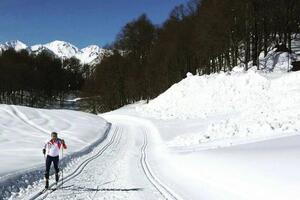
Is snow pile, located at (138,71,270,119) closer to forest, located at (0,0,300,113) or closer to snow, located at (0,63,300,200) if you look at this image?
snow, located at (0,63,300,200)

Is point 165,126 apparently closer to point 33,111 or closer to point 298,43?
point 33,111

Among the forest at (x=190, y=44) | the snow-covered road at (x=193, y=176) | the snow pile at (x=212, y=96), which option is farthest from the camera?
the forest at (x=190, y=44)

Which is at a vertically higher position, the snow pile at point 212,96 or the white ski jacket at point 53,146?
the snow pile at point 212,96

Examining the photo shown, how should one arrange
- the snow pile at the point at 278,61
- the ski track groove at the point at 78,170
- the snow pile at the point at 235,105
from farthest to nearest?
the snow pile at the point at 278,61, the snow pile at the point at 235,105, the ski track groove at the point at 78,170

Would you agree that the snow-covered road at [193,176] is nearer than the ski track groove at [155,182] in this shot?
Yes

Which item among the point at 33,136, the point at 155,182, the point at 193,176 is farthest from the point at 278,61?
the point at 155,182

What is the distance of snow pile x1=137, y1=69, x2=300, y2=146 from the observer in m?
24.4

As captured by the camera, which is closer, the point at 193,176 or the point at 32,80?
the point at 193,176

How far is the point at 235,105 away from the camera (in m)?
43.9

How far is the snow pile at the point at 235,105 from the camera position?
2438cm

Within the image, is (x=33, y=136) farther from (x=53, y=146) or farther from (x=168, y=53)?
(x=168, y=53)

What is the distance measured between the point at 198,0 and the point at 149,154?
46.6 meters

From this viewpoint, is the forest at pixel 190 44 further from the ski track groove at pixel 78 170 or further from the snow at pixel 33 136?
the ski track groove at pixel 78 170

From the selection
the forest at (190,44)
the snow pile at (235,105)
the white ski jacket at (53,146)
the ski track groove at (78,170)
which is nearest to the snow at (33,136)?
the ski track groove at (78,170)
